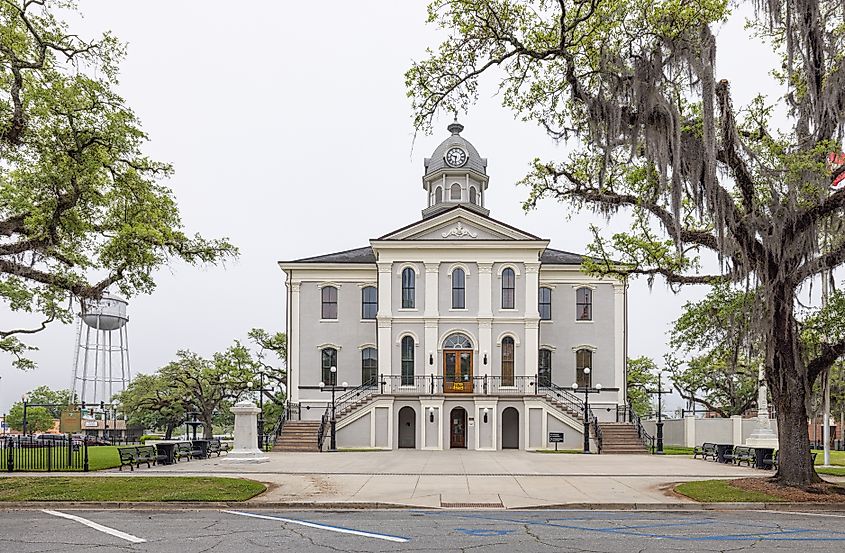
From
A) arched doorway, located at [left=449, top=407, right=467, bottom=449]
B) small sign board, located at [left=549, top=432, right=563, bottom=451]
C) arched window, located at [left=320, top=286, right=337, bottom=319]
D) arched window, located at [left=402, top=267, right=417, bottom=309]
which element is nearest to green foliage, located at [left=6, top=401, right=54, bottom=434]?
arched window, located at [left=320, top=286, right=337, bottom=319]

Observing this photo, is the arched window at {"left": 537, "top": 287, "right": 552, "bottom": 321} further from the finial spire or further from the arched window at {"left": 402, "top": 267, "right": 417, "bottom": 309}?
the finial spire

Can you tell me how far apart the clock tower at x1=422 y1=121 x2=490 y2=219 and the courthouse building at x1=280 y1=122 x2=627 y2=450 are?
7.58 meters

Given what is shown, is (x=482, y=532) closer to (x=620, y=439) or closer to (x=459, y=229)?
(x=620, y=439)

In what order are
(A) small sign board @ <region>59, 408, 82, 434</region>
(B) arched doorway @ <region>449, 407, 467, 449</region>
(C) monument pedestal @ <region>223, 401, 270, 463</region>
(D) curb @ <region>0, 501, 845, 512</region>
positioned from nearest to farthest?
(D) curb @ <region>0, 501, 845, 512</region> < (A) small sign board @ <region>59, 408, 82, 434</region> < (C) monument pedestal @ <region>223, 401, 270, 463</region> < (B) arched doorway @ <region>449, 407, 467, 449</region>

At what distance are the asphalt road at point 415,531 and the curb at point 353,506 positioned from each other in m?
0.48

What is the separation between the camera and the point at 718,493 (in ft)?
57.7

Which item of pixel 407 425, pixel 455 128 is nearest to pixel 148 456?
pixel 407 425

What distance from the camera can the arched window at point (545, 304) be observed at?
44219mm

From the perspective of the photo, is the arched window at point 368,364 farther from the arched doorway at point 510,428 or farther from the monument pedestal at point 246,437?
the monument pedestal at point 246,437

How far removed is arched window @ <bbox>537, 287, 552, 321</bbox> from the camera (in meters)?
44.2

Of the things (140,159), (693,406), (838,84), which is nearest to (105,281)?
(140,159)

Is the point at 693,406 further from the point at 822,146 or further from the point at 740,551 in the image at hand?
the point at 740,551

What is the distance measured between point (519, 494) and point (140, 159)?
36.1 feet

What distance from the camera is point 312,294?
4459 cm
